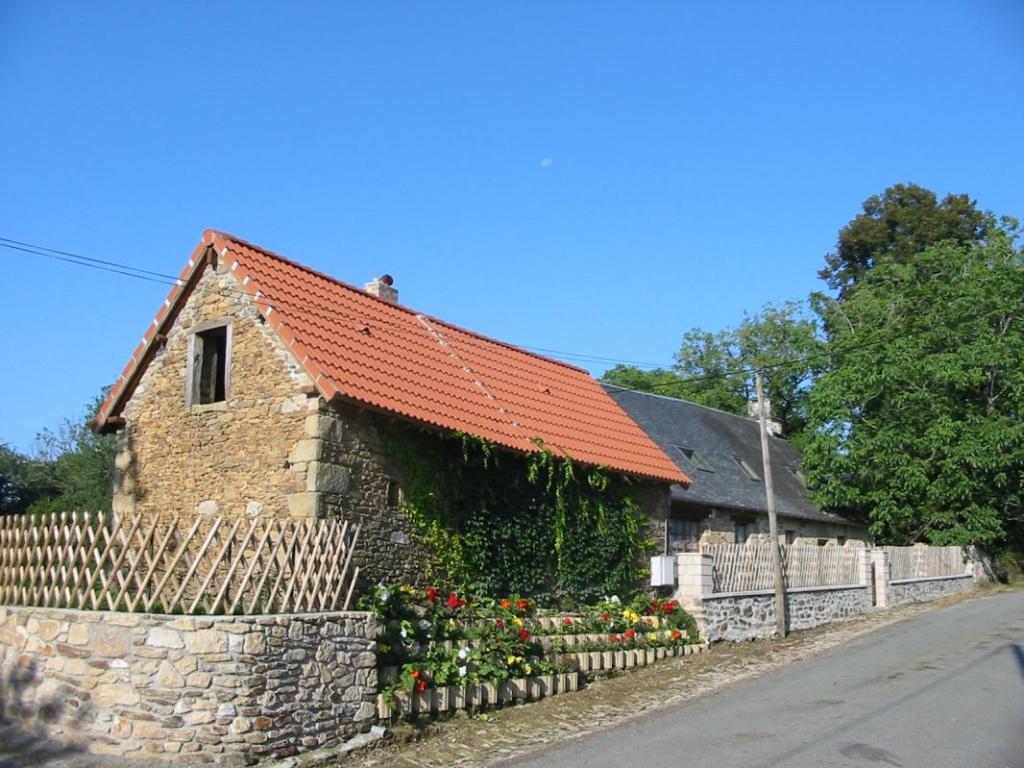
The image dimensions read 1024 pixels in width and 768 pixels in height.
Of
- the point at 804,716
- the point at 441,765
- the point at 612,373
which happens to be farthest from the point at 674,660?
the point at 612,373

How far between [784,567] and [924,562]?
9.03 meters

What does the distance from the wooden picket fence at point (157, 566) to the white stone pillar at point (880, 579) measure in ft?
53.1

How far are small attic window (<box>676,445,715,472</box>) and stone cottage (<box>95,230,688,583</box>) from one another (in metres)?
8.22

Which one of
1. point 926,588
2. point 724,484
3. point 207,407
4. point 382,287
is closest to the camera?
point 207,407

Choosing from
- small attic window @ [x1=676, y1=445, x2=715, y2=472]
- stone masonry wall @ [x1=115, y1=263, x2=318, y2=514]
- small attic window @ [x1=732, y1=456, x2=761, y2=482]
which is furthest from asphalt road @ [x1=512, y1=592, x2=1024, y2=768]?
small attic window @ [x1=732, y1=456, x2=761, y2=482]

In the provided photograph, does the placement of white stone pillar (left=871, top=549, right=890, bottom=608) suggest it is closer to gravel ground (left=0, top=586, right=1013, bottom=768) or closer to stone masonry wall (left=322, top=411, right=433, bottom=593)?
gravel ground (left=0, top=586, right=1013, bottom=768)

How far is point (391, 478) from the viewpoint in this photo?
40.2 ft

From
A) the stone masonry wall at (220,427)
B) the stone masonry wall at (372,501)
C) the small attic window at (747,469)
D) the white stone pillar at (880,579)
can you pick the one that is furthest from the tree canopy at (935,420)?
the stone masonry wall at (220,427)

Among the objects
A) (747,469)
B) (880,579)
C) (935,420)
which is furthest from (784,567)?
(935,420)

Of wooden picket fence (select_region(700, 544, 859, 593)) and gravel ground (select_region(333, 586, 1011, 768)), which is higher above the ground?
wooden picket fence (select_region(700, 544, 859, 593))

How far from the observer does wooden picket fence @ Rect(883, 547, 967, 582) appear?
23.5 meters

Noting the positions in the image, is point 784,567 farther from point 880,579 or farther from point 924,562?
point 924,562

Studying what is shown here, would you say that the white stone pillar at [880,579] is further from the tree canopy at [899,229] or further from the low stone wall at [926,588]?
the tree canopy at [899,229]

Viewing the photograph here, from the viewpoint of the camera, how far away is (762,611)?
56.0ft
